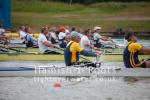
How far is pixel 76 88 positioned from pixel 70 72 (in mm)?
1598

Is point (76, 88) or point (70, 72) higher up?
point (70, 72)

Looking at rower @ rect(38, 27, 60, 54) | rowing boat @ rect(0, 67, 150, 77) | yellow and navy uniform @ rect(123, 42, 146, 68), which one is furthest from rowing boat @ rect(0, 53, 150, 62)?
rowing boat @ rect(0, 67, 150, 77)

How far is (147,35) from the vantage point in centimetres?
5234

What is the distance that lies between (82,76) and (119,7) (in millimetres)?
47278

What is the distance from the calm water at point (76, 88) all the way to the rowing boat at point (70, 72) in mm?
130

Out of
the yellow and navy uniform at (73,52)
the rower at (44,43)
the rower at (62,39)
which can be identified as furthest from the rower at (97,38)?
the yellow and navy uniform at (73,52)

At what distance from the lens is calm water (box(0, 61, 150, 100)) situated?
1983cm

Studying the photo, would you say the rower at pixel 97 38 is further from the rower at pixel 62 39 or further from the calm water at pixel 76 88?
the calm water at pixel 76 88

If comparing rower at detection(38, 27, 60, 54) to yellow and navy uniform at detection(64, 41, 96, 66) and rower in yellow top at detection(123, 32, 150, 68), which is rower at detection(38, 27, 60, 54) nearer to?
yellow and navy uniform at detection(64, 41, 96, 66)

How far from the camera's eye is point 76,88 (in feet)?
70.6

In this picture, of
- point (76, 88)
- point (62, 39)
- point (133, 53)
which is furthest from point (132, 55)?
point (62, 39)

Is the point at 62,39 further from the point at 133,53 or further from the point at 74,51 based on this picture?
the point at 133,53

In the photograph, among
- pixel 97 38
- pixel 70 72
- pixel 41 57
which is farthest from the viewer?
pixel 97 38

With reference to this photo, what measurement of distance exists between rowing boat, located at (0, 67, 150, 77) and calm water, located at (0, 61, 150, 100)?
0.43 feet
